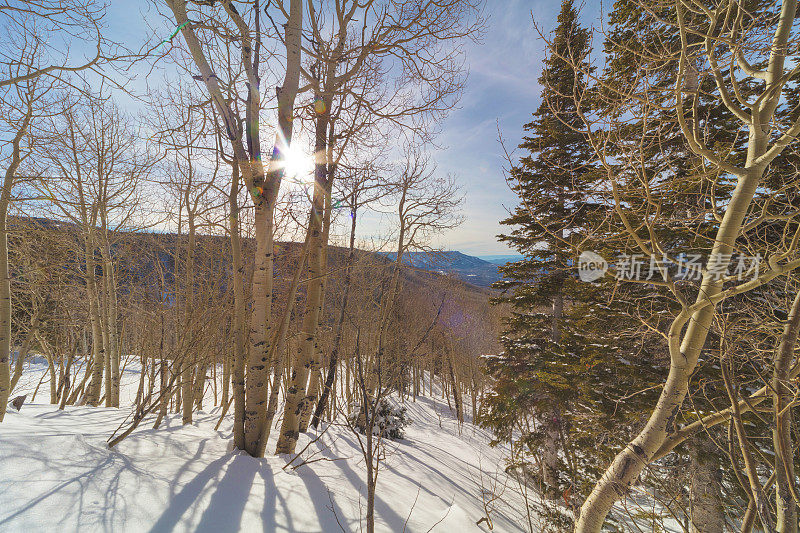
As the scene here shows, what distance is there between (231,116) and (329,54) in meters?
2.14

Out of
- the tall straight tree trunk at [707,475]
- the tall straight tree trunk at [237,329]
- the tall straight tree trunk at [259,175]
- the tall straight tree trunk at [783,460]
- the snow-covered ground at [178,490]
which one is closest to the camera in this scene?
the snow-covered ground at [178,490]

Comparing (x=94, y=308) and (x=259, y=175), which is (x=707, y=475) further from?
(x=94, y=308)

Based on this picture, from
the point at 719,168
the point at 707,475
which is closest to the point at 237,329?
the point at 719,168

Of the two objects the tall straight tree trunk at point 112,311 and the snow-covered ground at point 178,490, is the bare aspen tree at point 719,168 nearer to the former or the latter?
the snow-covered ground at point 178,490

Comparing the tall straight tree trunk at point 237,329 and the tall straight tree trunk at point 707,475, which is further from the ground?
the tall straight tree trunk at point 237,329

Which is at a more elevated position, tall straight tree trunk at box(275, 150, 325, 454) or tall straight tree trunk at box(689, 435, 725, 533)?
tall straight tree trunk at box(275, 150, 325, 454)

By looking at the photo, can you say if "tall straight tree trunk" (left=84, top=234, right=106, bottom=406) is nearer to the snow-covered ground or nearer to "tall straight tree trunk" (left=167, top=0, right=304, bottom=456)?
the snow-covered ground

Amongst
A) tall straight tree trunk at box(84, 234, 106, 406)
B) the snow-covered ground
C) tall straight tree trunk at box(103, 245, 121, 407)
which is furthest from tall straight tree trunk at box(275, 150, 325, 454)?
tall straight tree trunk at box(84, 234, 106, 406)

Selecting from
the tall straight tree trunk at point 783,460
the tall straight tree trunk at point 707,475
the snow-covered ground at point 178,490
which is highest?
the tall straight tree trunk at point 783,460

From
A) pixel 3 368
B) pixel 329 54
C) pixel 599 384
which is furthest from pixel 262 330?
pixel 599 384

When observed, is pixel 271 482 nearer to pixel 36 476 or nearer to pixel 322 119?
pixel 36 476

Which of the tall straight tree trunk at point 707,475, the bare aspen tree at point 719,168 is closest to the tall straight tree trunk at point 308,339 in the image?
the bare aspen tree at point 719,168

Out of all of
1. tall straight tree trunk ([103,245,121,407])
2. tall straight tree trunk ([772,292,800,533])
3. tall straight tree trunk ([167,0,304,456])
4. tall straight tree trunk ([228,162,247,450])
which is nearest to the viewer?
tall straight tree trunk ([772,292,800,533])

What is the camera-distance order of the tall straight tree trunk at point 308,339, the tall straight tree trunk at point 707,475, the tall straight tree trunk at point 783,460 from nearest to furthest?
the tall straight tree trunk at point 783,460
the tall straight tree trunk at point 308,339
the tall straight tree trunk at point 707,475
